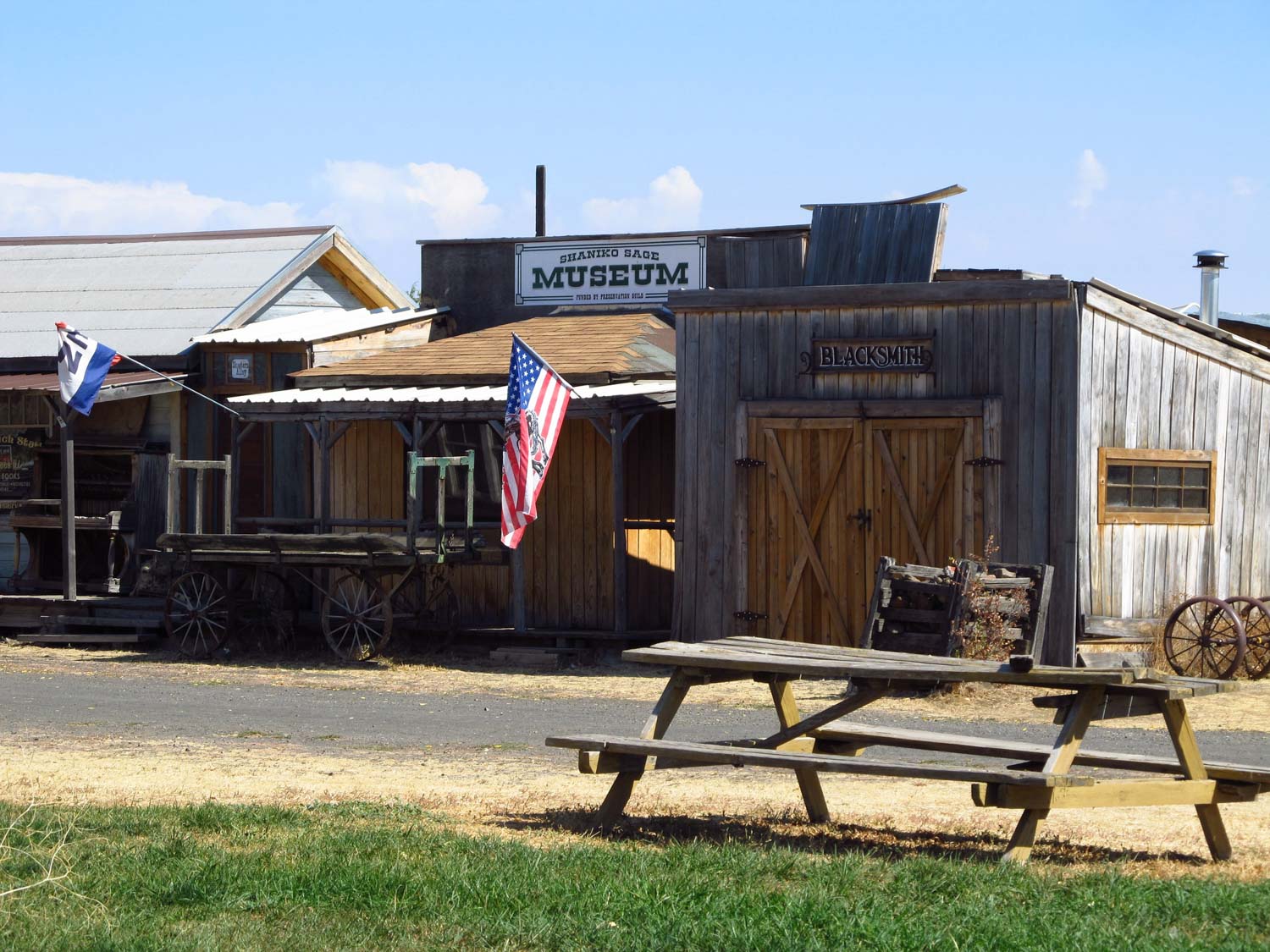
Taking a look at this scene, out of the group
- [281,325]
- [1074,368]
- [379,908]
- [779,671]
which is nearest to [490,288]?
[281,325]

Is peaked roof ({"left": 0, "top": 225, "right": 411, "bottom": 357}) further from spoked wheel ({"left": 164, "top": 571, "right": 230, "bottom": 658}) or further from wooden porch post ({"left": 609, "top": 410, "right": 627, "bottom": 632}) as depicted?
wooden porch post ({"left": 609, "top": 410, "right": 627, "bottom": 632})

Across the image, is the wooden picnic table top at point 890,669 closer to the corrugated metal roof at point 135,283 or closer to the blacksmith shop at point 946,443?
the blacksmith shop at point 946,443

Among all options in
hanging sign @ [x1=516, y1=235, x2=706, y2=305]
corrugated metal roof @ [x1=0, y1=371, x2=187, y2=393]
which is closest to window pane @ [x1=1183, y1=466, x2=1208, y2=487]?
hanging sign @ [x1=516, y1=235, x2=706, y2=305]

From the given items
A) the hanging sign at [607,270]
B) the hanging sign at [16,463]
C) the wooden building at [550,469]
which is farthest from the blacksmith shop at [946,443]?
the hanging sign at [16,463]

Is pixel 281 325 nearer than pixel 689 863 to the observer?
No

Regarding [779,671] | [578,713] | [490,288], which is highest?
[490,288]

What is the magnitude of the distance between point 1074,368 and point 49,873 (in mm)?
10459

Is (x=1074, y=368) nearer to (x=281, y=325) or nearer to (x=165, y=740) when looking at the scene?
(x=165, y=740)

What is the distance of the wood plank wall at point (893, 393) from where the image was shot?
1452 cm

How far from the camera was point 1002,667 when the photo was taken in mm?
6988

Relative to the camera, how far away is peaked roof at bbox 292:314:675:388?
17547 mm

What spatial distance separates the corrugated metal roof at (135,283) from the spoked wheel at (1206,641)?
484 inches

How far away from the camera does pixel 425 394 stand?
17406 millimetres

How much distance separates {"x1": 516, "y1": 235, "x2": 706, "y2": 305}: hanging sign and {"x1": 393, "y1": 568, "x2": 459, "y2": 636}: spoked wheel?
520 centimetres
